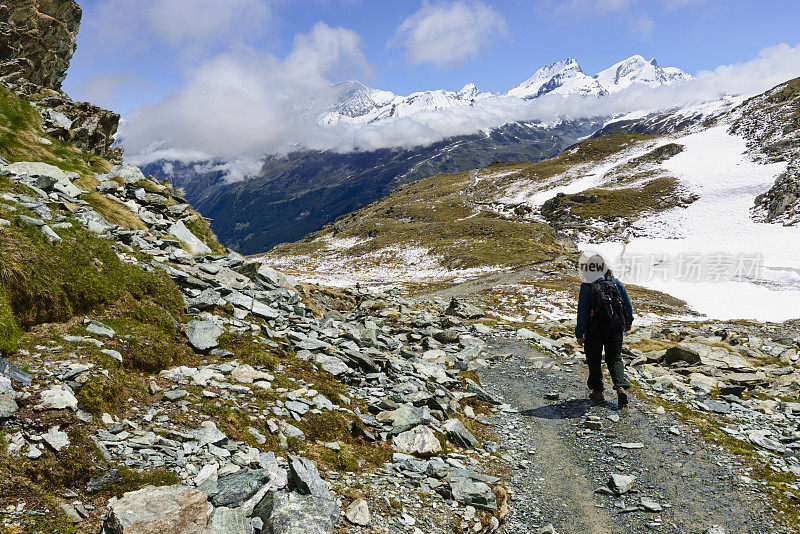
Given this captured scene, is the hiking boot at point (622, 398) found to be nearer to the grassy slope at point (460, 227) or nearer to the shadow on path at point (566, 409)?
the shadow on path at point (566, 409)

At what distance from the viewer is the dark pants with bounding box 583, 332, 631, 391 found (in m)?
11.8

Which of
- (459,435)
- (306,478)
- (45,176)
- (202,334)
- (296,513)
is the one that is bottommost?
(459,435)

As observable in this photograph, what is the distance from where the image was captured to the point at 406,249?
10044 cm

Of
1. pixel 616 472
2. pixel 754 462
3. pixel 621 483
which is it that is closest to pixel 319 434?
pixel 621 483

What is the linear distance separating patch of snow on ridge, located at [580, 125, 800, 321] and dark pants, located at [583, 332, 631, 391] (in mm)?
42430

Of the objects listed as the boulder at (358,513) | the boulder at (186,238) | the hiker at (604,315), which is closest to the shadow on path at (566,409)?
the hiker at (604,315)

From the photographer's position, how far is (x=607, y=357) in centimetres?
1198

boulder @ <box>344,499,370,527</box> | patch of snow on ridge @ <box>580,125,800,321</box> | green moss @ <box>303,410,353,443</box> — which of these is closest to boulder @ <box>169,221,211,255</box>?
green moss @ <box>303,410,353,443</box>

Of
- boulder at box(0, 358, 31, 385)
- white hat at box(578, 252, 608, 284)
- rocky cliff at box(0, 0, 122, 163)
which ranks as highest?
rocky cliff at box(0, 0, 122, 163)

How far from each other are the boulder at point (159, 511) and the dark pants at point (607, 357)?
35.6ft

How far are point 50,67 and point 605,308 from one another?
54.5 meters

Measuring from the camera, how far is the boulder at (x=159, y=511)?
4617mm

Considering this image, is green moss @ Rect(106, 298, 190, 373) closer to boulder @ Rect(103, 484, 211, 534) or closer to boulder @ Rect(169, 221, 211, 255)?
boulder @ Rect(103, 484, 211, 534)

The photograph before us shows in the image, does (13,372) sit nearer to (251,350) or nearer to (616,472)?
(251,350)
